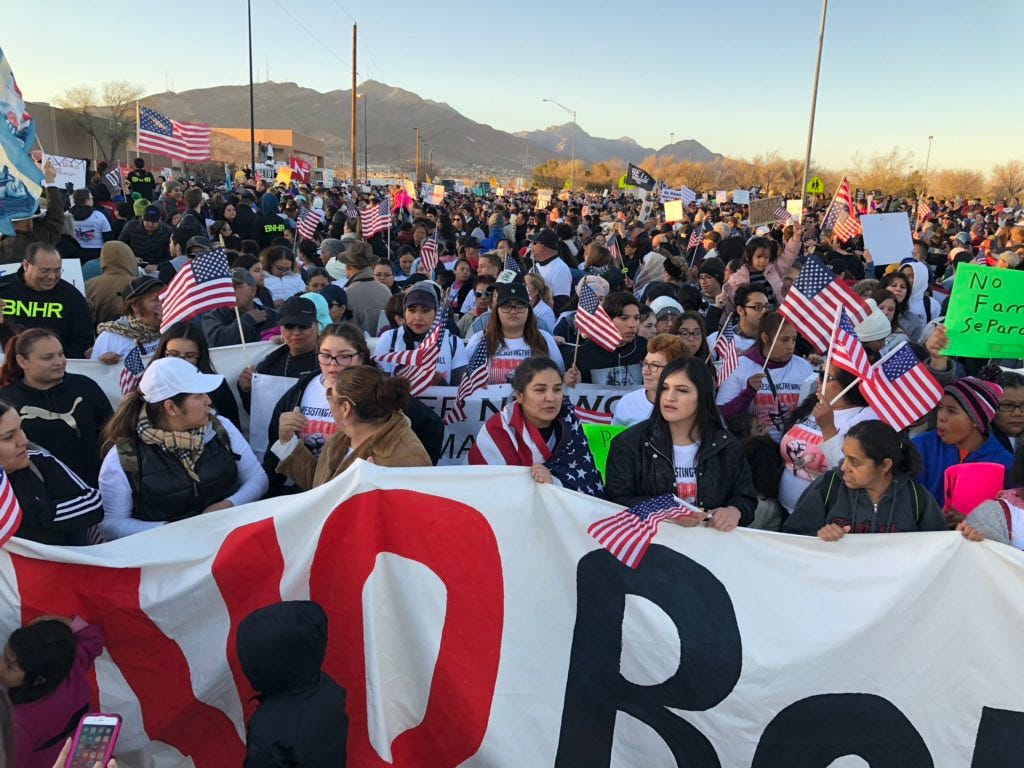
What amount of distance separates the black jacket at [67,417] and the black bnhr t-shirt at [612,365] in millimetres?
3338

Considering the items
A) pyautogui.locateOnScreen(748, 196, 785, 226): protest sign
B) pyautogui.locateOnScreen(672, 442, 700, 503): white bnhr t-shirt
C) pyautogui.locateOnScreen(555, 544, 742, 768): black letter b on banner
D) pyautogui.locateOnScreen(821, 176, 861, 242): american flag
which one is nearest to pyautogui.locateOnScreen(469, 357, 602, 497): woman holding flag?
pyautogui.locateOnScreen(672, 442, 700, 503): white bnhr t-shirt

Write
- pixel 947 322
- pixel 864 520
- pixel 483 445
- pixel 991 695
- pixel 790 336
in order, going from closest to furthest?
pixel 991 695, pixel 864 520, pixel 483 445, pixel 947 322, pixel 790 336

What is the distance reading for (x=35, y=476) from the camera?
3406mm

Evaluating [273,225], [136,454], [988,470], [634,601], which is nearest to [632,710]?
[634,601]

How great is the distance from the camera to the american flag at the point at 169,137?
1666 cm

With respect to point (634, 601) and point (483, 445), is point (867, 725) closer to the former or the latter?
point (634, 601)

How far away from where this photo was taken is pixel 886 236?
1051 cm

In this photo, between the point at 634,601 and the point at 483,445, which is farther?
the point at 483,445

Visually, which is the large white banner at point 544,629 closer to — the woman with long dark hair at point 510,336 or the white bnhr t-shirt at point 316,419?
the white bnhr t-shirt at point 316,419

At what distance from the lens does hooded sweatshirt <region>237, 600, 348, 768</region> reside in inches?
90.0

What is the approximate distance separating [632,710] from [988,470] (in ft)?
6.87

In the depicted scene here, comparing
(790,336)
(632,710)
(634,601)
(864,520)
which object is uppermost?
(790,336)

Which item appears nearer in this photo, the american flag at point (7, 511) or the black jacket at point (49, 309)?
the american flag at point (7, 511)

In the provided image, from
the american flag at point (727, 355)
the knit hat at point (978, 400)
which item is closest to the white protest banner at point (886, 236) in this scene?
the american flag at point (727, 355)
